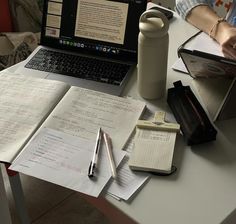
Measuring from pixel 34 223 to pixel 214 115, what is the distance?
1.03m

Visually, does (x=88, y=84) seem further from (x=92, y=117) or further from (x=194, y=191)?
(x=194, y=191)

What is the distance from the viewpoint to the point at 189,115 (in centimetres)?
101

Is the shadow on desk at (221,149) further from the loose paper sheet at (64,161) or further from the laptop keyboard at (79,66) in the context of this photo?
the laptop keyboard at (79,66)

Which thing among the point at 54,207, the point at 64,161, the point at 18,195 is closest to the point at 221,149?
the point at 64,161

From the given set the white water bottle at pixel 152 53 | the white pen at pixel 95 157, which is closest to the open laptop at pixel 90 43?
the white water bottle at pixel 152 53

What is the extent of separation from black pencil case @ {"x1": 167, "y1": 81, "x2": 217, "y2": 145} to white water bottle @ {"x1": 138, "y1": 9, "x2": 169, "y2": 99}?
0.16 ft

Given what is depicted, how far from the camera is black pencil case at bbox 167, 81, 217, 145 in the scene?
3.18 ft

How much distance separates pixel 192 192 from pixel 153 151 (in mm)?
134

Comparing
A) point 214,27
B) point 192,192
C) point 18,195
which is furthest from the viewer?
point 18,195

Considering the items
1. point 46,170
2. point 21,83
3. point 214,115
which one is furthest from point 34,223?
point 214,115

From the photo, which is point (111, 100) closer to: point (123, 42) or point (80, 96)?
point (80, 96)

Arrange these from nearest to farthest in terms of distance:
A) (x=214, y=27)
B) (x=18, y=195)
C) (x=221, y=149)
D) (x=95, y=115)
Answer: (x=221, y=149) → (x=95, y=115) → (x=214, y=27) → (x=18, y=195)

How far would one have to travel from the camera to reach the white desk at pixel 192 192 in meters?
0.83

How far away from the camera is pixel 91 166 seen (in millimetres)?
923
